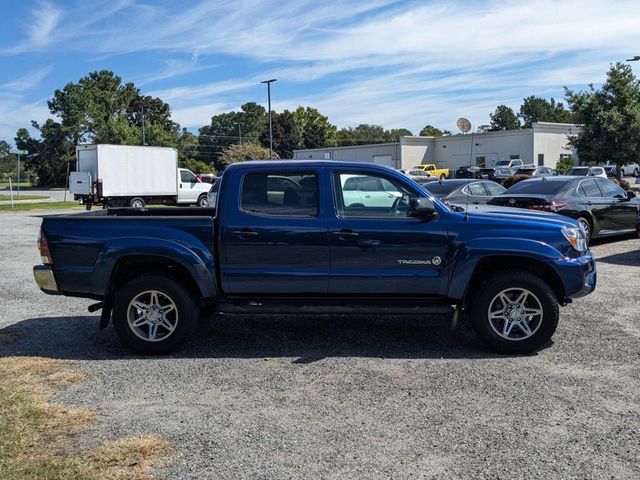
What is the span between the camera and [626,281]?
9.58 meters

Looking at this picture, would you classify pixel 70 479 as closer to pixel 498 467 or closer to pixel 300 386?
pixel 300 386

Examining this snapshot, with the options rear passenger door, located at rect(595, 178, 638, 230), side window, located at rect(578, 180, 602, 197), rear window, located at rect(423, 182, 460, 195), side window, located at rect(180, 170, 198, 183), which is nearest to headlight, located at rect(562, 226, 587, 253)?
side window, located at rect(578, 180, 602, 197)

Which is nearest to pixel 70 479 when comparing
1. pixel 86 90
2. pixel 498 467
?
pixel 498 467

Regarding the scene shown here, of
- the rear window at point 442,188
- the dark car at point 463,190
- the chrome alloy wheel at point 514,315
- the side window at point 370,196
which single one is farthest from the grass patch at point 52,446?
the rear window at point 442,188

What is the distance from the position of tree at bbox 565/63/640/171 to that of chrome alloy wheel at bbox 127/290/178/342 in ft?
93.7

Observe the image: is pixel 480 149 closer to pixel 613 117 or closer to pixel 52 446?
pixel 613 117

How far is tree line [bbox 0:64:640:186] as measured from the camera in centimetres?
3017

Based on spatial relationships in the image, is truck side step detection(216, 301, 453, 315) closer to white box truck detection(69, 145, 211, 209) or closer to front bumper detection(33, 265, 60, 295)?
front bumper detection(33, 265, 60, 295)

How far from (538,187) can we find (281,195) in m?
8.66

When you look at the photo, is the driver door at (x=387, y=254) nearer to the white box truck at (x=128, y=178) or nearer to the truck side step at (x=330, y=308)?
the truck side step at (x=330, y=308)

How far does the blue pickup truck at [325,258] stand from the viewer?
6016mm

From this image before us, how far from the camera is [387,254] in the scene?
603 centimetres

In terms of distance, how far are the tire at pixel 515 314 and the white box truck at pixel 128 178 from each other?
2394 centimetres

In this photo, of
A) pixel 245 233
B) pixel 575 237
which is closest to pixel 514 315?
pixel 575 237
